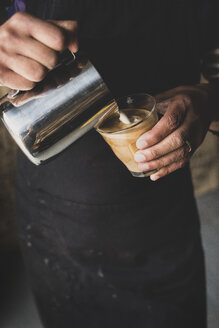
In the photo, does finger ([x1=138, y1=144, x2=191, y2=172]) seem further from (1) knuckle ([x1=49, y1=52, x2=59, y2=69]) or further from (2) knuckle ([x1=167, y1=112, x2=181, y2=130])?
(1) knuckle ([x1=49, y1=52, x2=59, y2=69])

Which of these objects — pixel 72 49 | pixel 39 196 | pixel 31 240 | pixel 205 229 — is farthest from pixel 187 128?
pixel 205 229

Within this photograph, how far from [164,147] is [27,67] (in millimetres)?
392

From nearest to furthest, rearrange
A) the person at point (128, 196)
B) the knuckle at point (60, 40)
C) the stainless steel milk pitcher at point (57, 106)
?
the knuckle at point (60, 40) < the stainless steel milk pitcher at point (57, 106) < the person at point (128, 196)

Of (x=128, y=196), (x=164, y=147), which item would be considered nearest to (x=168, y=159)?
(x=164, y=147)

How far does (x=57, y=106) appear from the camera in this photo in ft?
2.45

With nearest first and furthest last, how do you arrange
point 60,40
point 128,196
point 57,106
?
1. point 60,40
2. point 57,106
3. point 128,196

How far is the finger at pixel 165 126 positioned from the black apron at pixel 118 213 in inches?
9.3

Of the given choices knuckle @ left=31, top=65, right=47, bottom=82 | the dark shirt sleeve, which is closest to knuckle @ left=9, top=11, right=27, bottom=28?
knuckle @ left=31, top=65, right=47, bottom=82

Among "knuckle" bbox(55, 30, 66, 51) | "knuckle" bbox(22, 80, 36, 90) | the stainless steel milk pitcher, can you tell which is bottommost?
the stainless steel milk pitcher

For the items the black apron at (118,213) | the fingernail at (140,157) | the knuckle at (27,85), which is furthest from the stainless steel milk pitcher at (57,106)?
the black apron at (118,213)

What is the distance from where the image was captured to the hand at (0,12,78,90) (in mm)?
622

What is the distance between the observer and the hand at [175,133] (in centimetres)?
79

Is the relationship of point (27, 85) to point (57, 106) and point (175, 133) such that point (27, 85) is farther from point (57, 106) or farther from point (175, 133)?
point (175, 133)

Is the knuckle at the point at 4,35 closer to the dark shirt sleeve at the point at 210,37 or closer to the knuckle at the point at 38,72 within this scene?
the knuckle at the point at 38,72
